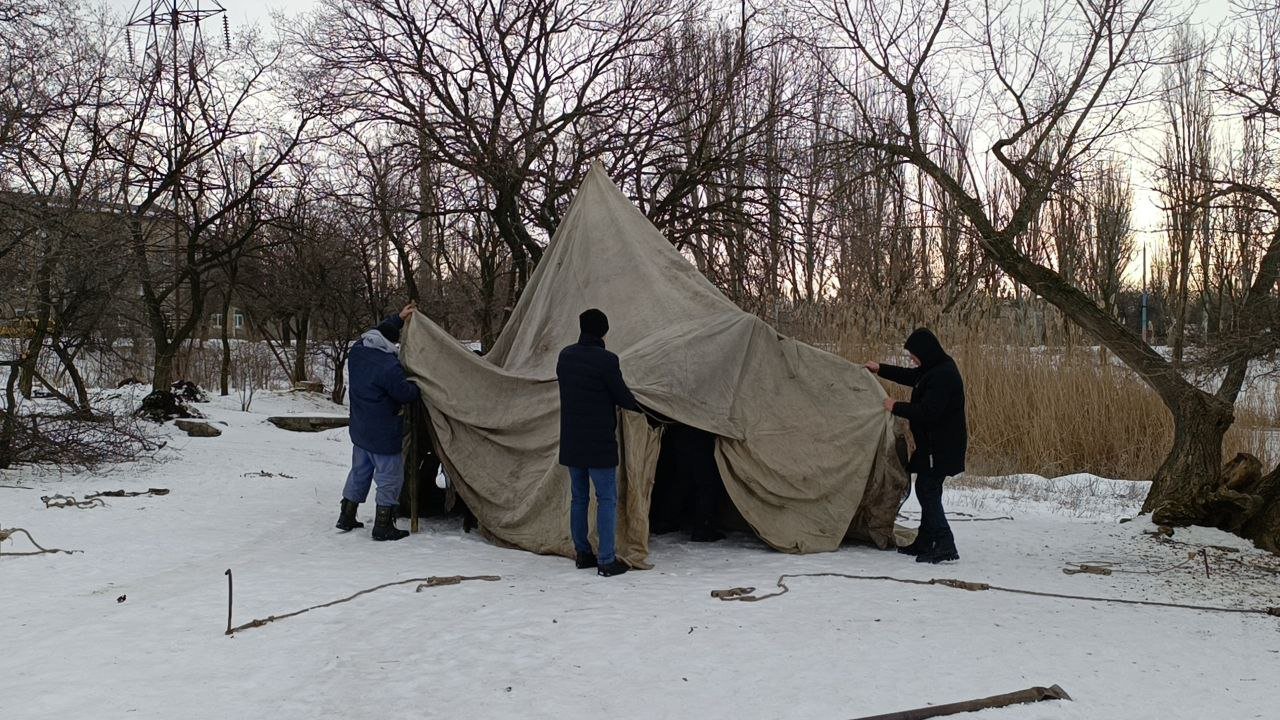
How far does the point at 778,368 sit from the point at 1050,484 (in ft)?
14.3

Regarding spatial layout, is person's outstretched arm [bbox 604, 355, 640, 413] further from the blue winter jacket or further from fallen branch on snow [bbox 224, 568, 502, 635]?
the blue winter jacket

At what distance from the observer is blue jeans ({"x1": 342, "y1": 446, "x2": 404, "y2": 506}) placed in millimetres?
6836

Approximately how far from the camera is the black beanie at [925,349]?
6.36 meters

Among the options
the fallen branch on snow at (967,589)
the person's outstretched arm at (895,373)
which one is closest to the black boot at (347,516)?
the fallen branch on snow at (967,589)

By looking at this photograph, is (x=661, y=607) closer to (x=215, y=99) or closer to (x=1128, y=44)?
(x=1128, y=44)

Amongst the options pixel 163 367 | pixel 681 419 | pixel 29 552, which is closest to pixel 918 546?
pixel 681 419

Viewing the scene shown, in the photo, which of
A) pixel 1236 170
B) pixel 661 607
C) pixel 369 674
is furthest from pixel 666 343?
pixel 1236 170

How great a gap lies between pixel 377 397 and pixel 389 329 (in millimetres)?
585

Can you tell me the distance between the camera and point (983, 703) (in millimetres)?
3617

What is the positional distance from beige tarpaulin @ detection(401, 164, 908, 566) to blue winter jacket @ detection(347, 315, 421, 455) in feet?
1.06

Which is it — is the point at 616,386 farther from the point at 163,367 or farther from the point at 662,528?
the point at 163,367

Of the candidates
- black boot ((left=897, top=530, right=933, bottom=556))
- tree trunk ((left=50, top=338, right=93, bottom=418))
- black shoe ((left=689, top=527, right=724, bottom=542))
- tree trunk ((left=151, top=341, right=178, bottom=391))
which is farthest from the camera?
tree trunk ((left=151, top=341, right=178, bottom=391))

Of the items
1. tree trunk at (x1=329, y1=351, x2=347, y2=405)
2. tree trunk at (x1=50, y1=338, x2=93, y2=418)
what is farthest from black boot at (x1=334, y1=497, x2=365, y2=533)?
tree trunk at (x1=329, y1=351, x2=347, y2=405)

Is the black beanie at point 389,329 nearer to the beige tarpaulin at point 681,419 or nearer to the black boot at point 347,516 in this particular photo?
the beige tarpaulin at point 681,419
